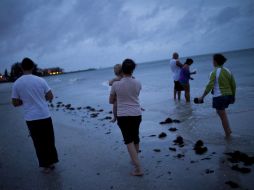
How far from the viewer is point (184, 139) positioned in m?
6.05

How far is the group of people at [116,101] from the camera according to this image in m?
4.19

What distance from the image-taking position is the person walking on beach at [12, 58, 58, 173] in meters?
4.50

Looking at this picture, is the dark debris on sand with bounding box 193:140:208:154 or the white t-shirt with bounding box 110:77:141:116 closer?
the white t-shirt with bounding box 110:77:141:116

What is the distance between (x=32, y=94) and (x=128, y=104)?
168 centimetres

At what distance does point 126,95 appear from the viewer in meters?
4.15

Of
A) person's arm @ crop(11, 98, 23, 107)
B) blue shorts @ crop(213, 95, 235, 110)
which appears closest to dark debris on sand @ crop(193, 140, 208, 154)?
blue shorts @ crop(213, 95, 235, 110)

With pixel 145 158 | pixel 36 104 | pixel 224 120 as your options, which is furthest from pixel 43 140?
pixel 224 120

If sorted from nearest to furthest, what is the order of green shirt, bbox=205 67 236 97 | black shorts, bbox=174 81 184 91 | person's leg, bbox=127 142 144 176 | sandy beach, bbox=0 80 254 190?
sandy beach, bbox=0 80 254 190 → person's leg, bbox=127 142 144 176 → green shirt, bbox=205 67 236 97 → black shorts, bbox=174 81 184 91

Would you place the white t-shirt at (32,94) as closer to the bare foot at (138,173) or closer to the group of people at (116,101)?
the group of people at (116,101)

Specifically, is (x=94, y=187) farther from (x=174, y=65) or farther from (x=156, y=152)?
(x=174, y=65)

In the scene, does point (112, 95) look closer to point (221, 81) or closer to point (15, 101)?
point (15, 101)

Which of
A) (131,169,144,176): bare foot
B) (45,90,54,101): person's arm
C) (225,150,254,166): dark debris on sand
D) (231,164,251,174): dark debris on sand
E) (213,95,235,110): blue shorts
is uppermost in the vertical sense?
(45,90,54,101): person's arm

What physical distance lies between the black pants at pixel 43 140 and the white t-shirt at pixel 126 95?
4.68ft

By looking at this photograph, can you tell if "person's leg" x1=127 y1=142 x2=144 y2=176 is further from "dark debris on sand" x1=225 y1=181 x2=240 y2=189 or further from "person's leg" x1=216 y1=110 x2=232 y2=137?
"person's leg" x1=216 y1=110 x2=232 y2=137
